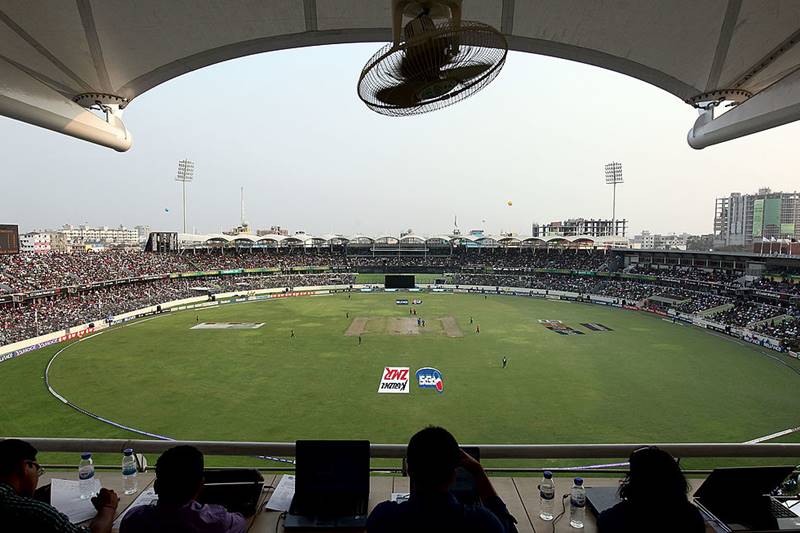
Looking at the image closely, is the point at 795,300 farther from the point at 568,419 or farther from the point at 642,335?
the point at 568,419

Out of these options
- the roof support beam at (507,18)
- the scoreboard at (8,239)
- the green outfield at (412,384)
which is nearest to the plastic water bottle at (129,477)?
the roof support beam at (507,18)

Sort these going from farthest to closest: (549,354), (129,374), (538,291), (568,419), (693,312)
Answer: (538,291) < (693,312) < (549,354) < (129,374) < (568,419)

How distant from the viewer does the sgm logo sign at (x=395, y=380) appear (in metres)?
23.1

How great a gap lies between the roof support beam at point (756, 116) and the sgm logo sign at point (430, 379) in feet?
59.7

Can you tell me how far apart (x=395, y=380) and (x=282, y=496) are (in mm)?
21188

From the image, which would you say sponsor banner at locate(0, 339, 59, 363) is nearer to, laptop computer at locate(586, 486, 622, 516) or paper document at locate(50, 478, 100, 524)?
paper document at locate(50, 478, 100, 524)

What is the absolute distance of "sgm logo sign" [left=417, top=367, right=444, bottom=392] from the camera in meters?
23.5

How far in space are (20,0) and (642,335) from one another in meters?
41.6

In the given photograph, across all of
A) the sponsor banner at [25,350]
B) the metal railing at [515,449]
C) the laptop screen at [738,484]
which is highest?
the metal railing at [515,449]

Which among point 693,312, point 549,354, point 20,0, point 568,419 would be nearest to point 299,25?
point 20,0

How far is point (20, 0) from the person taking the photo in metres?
5.56

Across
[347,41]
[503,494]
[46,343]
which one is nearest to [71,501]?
[503,494]

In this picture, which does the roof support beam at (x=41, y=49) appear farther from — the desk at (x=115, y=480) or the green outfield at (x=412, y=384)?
the green outfield at (x=412, y=384)

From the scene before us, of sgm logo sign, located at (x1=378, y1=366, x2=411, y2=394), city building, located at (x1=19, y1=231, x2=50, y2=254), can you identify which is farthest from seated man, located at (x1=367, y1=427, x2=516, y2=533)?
city building, located at (x1=19, y1=231, x2=50, y2=254)
